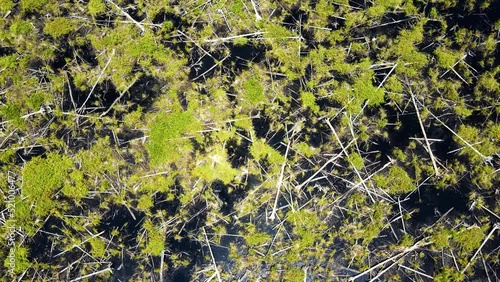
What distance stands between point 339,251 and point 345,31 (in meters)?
2.57

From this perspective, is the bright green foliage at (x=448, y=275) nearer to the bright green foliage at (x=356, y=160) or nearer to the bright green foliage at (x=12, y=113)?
the bright green foliage at (x=356, y=160)

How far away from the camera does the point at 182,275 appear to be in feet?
16.5

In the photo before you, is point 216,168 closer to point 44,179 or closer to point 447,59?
point 44,179

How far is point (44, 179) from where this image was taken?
→ 515cm

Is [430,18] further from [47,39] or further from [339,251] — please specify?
[47,39]

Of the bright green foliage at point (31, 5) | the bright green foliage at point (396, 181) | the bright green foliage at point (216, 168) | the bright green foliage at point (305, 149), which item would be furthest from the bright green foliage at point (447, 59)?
the bright green foliage at point (31, 5)

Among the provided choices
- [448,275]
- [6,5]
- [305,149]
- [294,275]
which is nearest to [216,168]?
[305,149]

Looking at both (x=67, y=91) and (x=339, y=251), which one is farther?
(x=67, y=91)

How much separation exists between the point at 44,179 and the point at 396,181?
4087mm

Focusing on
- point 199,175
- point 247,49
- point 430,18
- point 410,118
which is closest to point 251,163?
point 199,175

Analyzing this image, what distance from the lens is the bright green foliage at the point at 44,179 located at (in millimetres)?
5125

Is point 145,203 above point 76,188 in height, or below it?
below

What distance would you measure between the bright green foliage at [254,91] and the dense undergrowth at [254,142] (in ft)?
0.06

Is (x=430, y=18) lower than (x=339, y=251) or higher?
higher
